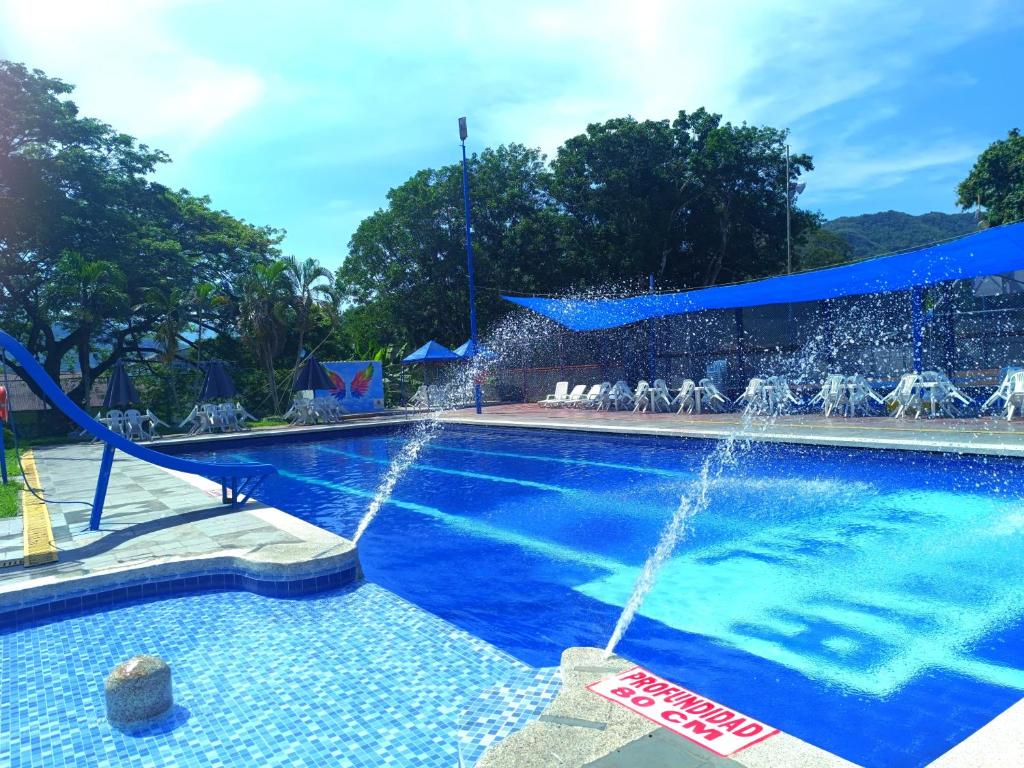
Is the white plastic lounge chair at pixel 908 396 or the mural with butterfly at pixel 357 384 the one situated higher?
the mural with butterfly at pixel 357 384

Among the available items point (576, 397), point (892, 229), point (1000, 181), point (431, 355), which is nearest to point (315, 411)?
point (431, 355)

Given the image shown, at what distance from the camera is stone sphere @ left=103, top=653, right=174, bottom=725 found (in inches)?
130

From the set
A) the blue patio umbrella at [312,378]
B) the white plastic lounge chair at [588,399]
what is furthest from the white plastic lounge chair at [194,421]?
the white plastic lounge chair at [588,399]

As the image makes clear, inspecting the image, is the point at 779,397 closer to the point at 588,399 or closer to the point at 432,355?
the point at 588,399

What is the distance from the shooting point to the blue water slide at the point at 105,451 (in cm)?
600

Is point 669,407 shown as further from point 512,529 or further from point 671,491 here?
point 512,529

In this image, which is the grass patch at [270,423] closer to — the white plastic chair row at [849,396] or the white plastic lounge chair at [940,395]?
the white plastic chair row at [849,396]

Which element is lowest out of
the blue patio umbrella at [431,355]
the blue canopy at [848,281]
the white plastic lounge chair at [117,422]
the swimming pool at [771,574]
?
the swimming pool at [771,574]

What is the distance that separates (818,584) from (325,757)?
390 centimetres

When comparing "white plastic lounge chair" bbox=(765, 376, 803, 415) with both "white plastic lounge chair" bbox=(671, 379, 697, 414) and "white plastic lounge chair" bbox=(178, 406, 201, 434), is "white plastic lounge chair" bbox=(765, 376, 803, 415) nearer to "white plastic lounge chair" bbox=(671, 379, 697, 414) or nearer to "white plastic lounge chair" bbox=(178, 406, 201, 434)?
"white plastic lounge chair" bbox=(671, 379, 697, 414)

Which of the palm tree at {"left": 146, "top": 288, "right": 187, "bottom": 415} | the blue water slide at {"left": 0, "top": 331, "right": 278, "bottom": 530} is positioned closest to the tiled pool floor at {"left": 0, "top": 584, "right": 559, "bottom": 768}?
the blue water slide at {"left": 0, "top": 331, "right": 278, "bottom": 530}

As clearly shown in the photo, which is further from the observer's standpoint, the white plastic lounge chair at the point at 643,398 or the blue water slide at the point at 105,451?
the white plastic lounge chair at the point at 643,398

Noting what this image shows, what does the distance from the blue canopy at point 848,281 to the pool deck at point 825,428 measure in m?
2.49

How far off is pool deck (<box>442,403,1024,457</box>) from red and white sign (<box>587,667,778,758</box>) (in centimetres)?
722
